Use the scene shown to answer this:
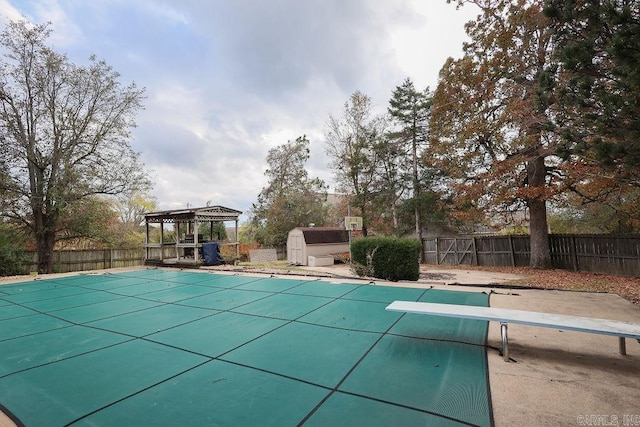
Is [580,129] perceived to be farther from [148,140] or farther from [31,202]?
[31,202]

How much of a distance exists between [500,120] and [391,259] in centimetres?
658

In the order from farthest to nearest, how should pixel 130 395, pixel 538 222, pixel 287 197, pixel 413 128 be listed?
1. pixel 287 197
2. pixel 413 128
3. pixel 538 222
4. pixel 130 395

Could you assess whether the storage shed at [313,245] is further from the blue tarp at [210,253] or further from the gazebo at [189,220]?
the blue tarp at [210,253]

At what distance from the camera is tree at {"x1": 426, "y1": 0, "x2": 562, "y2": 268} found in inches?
372

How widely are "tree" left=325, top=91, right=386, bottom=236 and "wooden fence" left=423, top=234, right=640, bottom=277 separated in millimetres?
4944

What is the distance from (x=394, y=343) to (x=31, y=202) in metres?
15.1

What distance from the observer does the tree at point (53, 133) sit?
11344 millimetres

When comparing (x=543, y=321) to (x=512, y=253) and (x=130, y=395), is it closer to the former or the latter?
(x=130, y=395)

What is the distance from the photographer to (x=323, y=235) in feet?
58.1

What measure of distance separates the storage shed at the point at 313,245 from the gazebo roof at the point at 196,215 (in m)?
4.19

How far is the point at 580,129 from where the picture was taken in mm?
4414

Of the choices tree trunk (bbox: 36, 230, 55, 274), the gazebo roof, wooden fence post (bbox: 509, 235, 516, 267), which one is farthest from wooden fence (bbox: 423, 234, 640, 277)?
tree trunk (bbox: 36, 230, 55, 274)

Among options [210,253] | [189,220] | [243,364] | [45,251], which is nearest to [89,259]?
[45,251]

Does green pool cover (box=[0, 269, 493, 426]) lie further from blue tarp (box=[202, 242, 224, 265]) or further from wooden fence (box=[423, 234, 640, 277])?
wooden fence (box=[423, 234, 640, 277])
